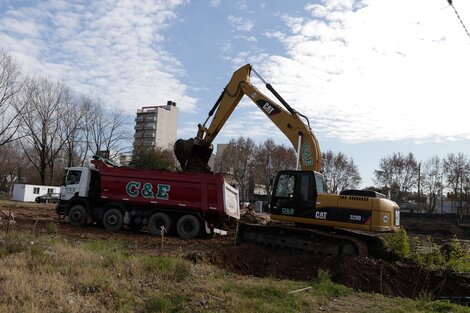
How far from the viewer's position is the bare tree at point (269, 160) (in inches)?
3474

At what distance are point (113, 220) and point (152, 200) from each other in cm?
211

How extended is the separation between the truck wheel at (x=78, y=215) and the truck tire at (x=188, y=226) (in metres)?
4.59

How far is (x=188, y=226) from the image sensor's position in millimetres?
19672

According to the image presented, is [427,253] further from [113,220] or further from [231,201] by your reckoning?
[113,220]

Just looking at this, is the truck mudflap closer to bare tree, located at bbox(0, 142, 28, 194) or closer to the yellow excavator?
the yellow excavator

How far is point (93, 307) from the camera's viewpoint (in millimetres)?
7152

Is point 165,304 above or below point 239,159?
below

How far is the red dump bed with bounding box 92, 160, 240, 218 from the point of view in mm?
19281

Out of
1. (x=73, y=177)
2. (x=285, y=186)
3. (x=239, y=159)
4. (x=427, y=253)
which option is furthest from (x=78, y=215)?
(x=239, y=159)

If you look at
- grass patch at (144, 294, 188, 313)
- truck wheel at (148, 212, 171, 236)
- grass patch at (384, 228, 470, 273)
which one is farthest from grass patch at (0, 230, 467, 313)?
truck wheel at (148, 212, 171, 236)

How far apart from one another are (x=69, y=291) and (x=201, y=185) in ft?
38.5

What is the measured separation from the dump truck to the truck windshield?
11cm

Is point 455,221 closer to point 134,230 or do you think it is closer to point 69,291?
point 134,230

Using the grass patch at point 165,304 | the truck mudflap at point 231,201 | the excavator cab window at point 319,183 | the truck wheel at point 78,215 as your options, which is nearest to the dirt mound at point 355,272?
the excavator cab window at point 319,183
